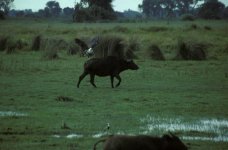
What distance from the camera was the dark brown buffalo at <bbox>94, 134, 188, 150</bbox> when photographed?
807 cm

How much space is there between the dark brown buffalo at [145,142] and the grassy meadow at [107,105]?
90.8 inches

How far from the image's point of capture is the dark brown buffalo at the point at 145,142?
26.5 feet

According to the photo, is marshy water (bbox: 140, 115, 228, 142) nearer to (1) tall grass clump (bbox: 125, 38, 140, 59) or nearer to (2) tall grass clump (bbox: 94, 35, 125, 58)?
(2) tall grass clump (bbox: 94, 35, 125, 58)

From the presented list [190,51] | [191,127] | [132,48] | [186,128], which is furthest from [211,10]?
[186,128]

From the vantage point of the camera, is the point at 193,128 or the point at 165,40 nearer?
the point at 193,128

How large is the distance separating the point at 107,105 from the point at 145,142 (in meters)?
7.93

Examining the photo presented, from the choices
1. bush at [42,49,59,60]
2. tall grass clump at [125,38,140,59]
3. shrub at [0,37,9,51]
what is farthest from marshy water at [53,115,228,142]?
shrub at [0,37,9,51]

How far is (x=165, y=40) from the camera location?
133 feet

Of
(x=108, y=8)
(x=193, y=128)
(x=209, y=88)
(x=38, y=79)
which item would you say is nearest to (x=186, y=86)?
(x=209, y=88)

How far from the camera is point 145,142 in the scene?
8320mm

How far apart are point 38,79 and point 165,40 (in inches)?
748

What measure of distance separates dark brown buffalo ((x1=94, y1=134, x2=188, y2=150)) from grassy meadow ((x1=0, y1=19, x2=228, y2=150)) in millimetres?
2307

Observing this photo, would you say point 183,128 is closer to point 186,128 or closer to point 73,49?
point 186,128

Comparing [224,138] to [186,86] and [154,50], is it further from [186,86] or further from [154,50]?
[154,50]
